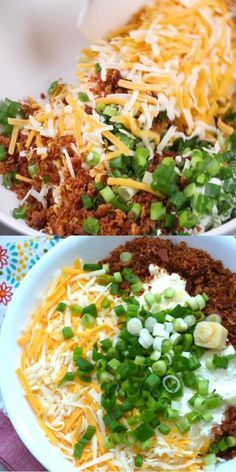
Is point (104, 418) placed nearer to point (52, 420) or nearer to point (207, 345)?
point (52, 420)

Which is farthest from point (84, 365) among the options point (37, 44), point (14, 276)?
point (37, 44)

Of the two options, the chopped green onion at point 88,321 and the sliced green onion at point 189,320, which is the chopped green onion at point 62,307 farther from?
the sliced green onion at point 189,320

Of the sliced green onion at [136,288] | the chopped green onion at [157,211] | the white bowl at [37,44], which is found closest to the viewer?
the chopped green onion at [157,211]

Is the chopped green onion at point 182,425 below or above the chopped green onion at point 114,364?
below

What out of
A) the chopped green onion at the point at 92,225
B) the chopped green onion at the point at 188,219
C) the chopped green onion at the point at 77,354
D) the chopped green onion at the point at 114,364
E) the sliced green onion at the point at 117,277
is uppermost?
the chopped green onion at the point at 92,225

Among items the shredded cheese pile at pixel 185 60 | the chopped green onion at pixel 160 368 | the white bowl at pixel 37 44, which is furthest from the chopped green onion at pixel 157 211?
the white bowl at pixel 37 44

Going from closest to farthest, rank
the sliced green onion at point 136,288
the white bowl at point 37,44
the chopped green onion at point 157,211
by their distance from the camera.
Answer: the chopped green onion at point 157,211 < the sliced green onion at point 136,288 < the white bowl at point 37,44
